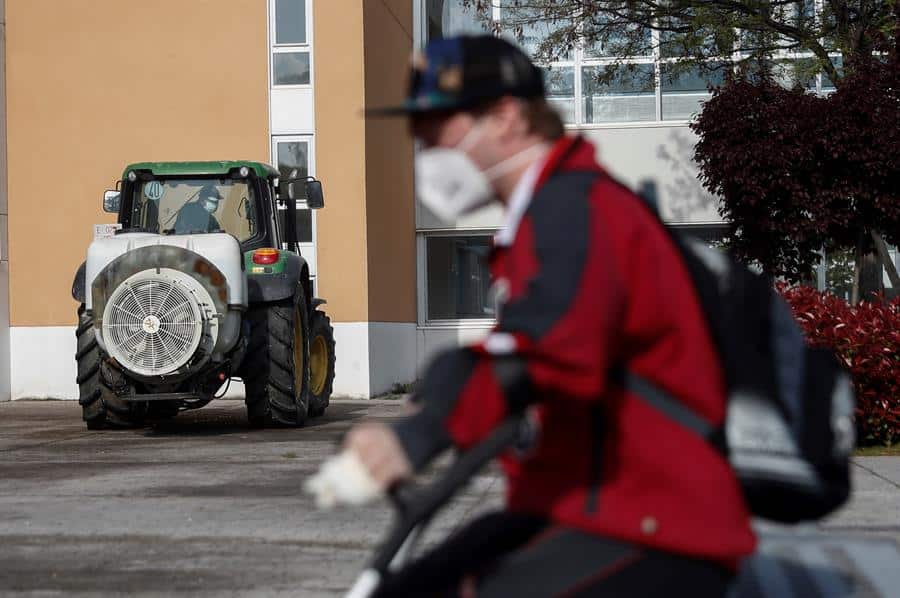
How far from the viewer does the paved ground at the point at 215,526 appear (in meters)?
3.48

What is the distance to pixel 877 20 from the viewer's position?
17453mm

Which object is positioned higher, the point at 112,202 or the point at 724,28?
the point at 724,28

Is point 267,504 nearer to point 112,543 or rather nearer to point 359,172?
point 112,543

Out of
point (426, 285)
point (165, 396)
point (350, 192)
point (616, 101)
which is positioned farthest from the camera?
point (426, 285)

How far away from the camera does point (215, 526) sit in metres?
7.95

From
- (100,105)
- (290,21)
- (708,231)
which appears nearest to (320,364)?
(290,21)

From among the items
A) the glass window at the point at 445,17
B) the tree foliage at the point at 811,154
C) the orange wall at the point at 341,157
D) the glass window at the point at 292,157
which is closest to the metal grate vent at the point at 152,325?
the tree foliage at the point at 811,154

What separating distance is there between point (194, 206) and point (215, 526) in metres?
7.92

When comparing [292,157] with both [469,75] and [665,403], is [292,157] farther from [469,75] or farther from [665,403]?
[665,403]

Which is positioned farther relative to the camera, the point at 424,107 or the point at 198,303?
the point at 198,303

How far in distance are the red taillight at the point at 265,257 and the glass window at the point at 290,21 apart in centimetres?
913

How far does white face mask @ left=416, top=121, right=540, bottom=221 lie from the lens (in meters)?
2.39

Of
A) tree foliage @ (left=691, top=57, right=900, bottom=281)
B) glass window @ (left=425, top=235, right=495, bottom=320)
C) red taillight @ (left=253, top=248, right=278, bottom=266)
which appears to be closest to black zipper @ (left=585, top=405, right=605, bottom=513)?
red taillight @ (left=253, top=248, right=278, bottom=266)

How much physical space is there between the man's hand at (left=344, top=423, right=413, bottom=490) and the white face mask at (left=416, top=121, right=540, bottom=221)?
1.36 ft
